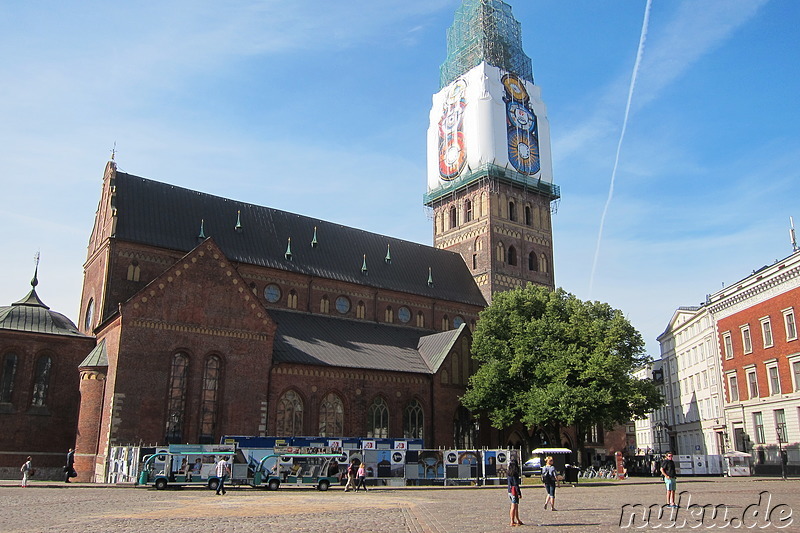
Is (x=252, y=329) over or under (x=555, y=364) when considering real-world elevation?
over

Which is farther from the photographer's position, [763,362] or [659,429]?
[659,429]

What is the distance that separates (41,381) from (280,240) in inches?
751

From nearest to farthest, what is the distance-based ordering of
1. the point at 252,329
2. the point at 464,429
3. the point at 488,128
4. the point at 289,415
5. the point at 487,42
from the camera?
the point at 252,329, the point at 289,415, the point at 464,429, the point at 488,128, the point at 487,42

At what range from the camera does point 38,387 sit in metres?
41.4

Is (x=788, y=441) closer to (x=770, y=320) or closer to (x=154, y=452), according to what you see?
(x=770, y=320)

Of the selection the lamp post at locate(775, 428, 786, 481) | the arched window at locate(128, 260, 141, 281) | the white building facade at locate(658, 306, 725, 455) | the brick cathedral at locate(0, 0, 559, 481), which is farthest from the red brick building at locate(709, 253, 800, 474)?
the arched window at locate(128, 260, 141, 281)

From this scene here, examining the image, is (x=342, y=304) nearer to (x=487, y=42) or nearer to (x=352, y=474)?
(x=352, y=474)

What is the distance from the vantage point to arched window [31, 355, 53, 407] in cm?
4112

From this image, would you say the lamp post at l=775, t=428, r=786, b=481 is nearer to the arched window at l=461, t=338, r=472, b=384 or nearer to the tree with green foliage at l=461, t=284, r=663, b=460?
the tree with green foliage at l=461, t=284, r=663, b=460

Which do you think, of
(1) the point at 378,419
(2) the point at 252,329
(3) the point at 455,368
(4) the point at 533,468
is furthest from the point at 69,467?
(4) the point at 533,468

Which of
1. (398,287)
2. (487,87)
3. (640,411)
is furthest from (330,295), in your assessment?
(487,87)

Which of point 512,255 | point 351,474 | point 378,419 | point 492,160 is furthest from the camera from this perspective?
point 492,160

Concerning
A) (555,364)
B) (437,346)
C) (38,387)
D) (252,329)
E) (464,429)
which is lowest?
(464,429)

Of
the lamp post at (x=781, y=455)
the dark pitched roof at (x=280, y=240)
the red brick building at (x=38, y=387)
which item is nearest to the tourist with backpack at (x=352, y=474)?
the red brick building at (x=38, y=387)
